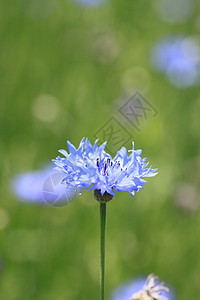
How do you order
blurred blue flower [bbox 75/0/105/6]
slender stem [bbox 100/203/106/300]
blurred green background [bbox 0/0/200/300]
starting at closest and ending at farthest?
slender stem [bbox 100/203/106/300], blurred green background [bbox 0/0/200/300], blurred blue flower [bbox 75/0/105/6]

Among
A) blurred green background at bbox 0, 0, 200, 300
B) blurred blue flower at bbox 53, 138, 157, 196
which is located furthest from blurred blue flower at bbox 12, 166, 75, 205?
blurred blue flower at bbox 53, 138, 157, 196

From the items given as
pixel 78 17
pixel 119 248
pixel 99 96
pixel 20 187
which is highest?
pixel 78 17

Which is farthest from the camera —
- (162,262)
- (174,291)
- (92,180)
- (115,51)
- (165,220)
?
(115,51)

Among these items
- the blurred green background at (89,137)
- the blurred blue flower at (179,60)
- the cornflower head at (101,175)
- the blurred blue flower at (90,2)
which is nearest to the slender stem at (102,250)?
the cornflower head at (101,175)

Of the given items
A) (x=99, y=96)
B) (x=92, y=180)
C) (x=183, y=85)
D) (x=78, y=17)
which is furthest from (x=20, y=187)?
(x=78, y=17)

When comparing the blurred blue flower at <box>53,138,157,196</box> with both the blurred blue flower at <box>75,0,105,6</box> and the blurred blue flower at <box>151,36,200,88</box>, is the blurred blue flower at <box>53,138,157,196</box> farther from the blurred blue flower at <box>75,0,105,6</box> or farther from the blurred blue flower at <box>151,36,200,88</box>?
the blurred blue flower at <box>75,0,105,6</box>

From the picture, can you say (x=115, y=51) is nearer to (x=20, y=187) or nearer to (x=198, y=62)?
(x=198, y=62)

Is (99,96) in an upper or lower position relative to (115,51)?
lower

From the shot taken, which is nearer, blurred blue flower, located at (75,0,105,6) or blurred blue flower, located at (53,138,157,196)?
blurred blue flower, located at (53,138,157,196)
